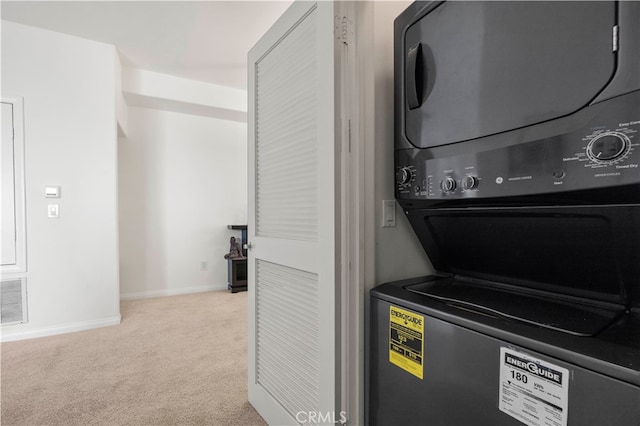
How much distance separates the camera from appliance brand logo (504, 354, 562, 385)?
672 mm


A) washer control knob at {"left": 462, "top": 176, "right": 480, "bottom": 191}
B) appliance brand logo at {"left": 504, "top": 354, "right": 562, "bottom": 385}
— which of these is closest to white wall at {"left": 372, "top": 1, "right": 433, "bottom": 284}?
washer control knob at {"left": 462, "top": 176, "right": 480, "bottom": 191}

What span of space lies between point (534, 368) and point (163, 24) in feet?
11.2

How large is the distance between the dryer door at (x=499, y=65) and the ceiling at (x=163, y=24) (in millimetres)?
2002

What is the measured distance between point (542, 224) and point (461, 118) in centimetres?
38

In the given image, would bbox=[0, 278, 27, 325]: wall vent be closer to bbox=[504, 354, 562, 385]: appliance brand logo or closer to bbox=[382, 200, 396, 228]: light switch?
bbox=[382, 200, 396, 228]: light switch

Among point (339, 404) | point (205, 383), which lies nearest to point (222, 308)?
point (205, 383)

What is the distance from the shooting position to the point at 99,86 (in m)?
3.10


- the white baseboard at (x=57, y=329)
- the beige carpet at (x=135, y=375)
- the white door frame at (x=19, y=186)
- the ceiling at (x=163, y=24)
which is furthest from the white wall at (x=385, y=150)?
the white door frame at (x=19, y=186)

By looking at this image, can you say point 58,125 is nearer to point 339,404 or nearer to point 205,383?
point 205,383

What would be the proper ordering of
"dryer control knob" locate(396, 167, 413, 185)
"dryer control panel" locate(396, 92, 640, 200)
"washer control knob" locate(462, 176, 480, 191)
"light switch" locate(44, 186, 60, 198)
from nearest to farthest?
"dryer control panel" locate(396, 92, 640, 200), "washer control knob" locate(462, 176, 480, 191), "dryer control knob" locate(396, 167, 413, 185), "light switch" locate(44, 186, 60, 198)

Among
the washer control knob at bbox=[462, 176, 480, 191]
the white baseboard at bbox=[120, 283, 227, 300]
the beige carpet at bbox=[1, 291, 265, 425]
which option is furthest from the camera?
the white baseboard at bbox=[120, 283, 227, 300]

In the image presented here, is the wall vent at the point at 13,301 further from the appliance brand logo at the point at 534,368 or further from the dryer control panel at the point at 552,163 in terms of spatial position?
the appliance brand logo at the point at 534,368

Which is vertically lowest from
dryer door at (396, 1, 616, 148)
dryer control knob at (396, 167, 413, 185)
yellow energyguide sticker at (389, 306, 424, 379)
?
yellow energyguide sticker at (389, 306, 424, 379)

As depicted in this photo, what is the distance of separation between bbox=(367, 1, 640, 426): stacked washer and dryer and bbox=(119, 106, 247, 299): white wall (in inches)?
149
